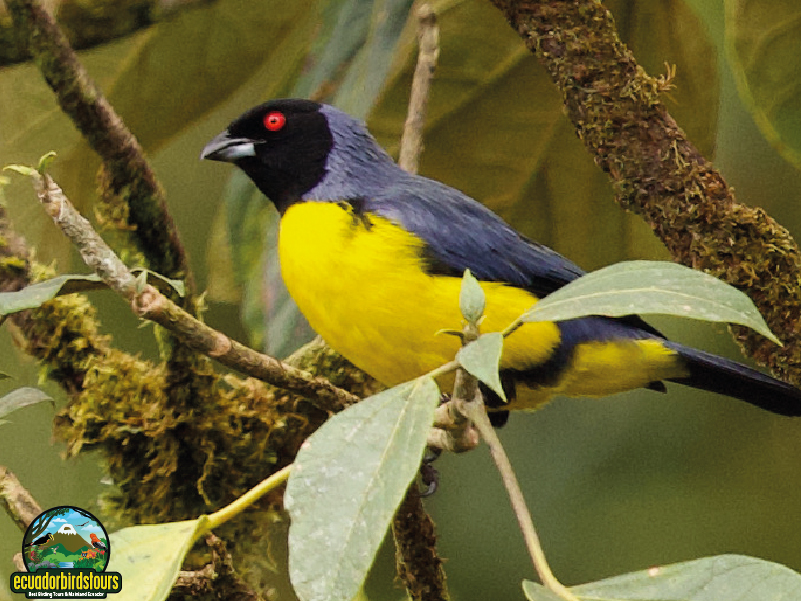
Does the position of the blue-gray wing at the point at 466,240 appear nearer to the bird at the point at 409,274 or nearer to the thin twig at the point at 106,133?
the bird at the point at 409,274

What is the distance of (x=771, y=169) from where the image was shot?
→ 6.60 ft

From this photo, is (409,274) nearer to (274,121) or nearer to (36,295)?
(274,121)

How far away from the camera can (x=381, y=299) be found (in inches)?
50.3

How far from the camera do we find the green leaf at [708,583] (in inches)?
24.5

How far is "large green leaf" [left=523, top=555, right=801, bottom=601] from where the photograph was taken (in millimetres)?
621

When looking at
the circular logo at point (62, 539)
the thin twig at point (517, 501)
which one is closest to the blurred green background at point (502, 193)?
the circular logo at point (62, 539)

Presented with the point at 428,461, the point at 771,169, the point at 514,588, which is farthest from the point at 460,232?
the point at 514,588

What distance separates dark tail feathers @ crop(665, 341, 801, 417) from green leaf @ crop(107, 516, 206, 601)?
851mm

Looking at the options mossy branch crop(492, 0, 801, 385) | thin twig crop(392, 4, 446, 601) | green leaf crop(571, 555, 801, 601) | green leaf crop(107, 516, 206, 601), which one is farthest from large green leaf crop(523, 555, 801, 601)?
mossy branch crop(492, 0, 801, 385)

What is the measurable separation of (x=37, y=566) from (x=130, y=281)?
258mm

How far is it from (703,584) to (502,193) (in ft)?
3.63
